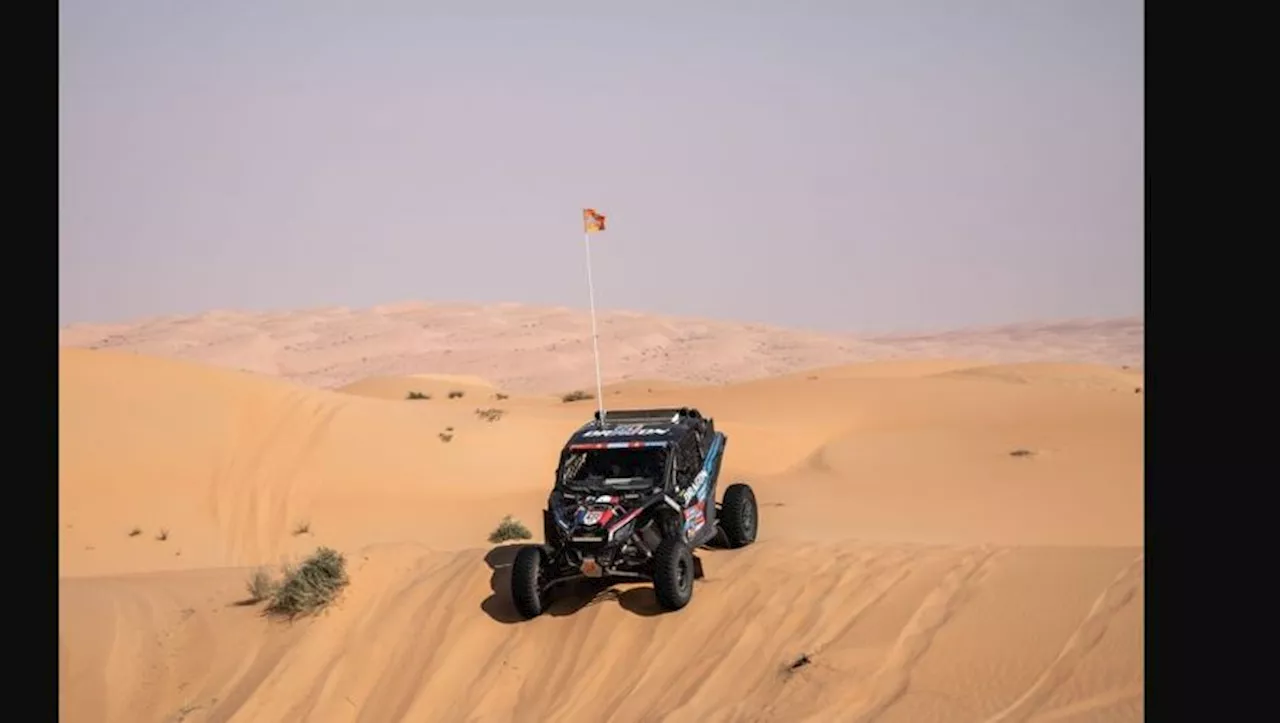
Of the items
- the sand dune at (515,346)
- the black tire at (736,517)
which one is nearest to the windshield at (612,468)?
the black tire at (736,517)

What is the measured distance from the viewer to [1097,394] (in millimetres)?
35188

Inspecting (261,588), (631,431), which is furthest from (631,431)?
(261,588)

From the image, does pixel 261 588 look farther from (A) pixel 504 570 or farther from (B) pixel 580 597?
(B) pixel 580 597

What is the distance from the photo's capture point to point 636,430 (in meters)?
12.8

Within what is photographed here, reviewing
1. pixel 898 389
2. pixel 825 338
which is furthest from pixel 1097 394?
pixel 825 338

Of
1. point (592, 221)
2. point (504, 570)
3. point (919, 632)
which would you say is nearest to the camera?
point (919, 632)

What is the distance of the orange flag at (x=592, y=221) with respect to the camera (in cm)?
1551

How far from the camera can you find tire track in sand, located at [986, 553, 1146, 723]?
26.1ft

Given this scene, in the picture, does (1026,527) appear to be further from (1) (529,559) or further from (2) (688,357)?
(2) (688,357)

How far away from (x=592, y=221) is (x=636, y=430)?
405 centimetres

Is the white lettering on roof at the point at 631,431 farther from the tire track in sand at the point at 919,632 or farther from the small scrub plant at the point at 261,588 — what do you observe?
the small scrub plant at the point at 261,588

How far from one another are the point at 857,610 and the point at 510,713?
3416 mm

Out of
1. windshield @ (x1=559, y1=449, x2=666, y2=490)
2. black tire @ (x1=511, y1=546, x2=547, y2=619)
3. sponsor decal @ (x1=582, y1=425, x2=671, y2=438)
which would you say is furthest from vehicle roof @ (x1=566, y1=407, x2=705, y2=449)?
black tire @ (x1=511, y1=546, x2=547, y2=619)

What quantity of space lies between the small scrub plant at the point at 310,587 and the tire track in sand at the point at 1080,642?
7.64 metres
